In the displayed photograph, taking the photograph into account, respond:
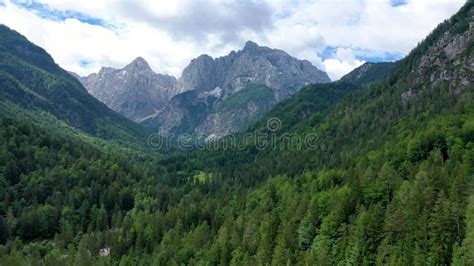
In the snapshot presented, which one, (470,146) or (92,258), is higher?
(470,146)

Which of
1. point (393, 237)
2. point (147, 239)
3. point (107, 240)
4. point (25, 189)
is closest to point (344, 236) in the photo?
point (393, 237)

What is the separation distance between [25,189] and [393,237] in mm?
150559

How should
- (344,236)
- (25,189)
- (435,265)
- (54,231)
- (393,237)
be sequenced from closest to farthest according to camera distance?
(435,265) → (393,237) → (344,236) → (54,231) → (25,189)

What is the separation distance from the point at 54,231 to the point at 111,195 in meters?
31.5

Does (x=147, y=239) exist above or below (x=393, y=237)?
below

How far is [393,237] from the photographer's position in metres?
89.6

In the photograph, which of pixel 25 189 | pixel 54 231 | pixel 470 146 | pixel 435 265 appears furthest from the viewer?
pixel 25 189

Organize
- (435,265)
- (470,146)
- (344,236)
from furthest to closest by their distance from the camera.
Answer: (470,146)
(344,236)
(435,265)

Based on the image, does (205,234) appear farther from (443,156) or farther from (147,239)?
(443,156)

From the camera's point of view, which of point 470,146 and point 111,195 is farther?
point 111,195

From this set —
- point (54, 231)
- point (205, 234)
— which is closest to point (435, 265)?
point (205, 234)

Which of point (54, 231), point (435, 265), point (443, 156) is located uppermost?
point (443, 156)

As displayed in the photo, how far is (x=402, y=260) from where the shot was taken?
254ft

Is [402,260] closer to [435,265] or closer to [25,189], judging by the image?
[435,265]
